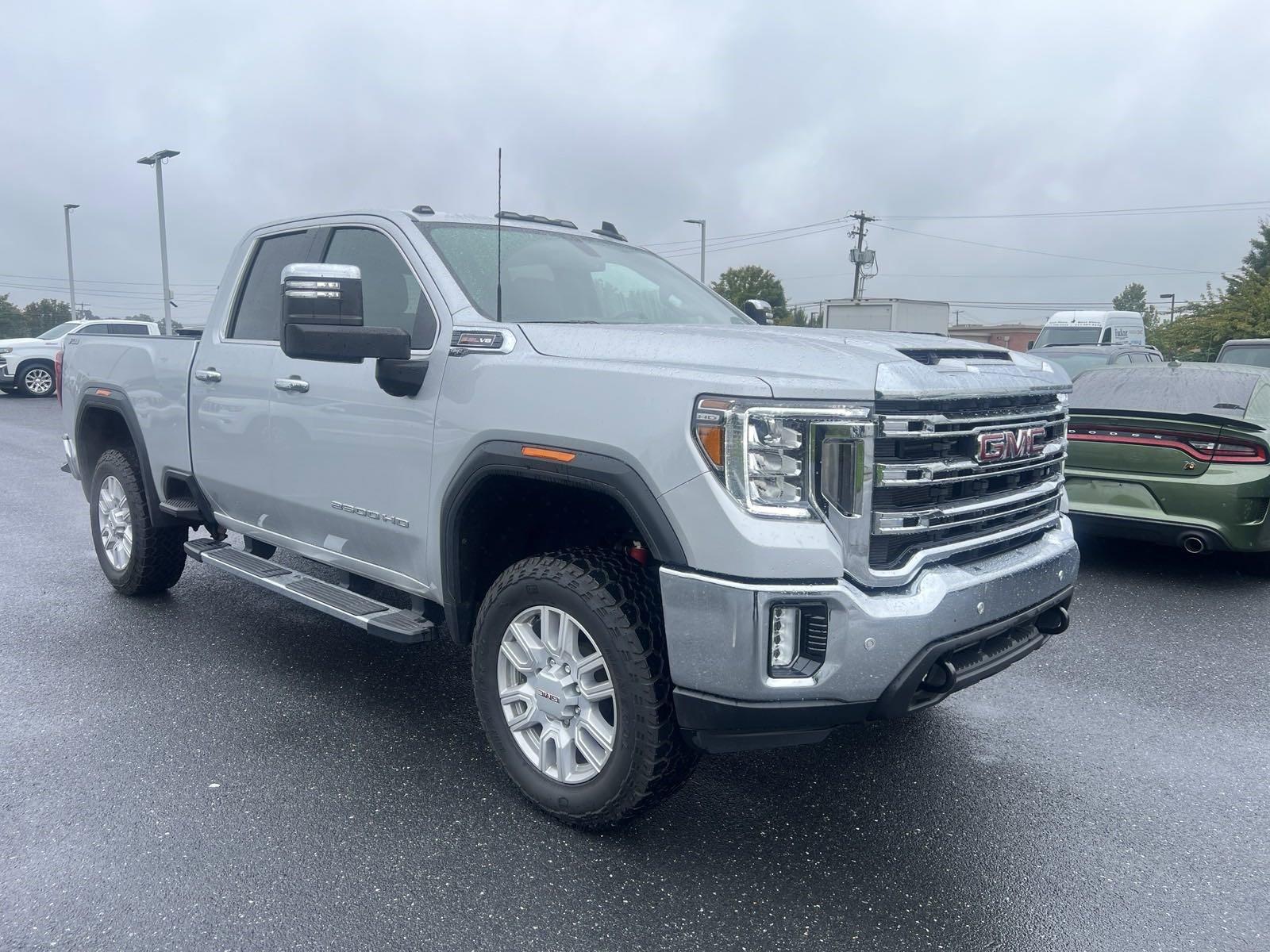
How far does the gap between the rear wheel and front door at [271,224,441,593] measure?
23270 mm

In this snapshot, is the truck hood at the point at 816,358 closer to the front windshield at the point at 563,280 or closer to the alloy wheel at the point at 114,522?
the front windshield at the point at 563,280

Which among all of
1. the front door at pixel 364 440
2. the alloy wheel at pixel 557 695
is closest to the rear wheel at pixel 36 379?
the front door at pixel 364 440

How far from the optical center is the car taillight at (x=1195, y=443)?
6.00 m

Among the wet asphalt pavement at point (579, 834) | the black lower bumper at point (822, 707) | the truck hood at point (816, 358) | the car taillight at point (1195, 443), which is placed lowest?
the wet asphalt pavement at point (579, 834)

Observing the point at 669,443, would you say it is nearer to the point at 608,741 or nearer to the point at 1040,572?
the point at 608,741

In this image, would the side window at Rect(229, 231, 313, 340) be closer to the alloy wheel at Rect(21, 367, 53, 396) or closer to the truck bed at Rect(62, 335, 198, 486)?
the truck bed at Rect(62, 335, 198, 486)

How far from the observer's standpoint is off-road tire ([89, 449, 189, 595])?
5547 millimetres

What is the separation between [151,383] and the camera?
5340mm

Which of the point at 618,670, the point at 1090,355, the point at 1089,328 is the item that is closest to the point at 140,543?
the point at 618,670

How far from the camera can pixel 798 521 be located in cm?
269

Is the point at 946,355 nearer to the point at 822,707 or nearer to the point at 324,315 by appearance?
the point at 822,707

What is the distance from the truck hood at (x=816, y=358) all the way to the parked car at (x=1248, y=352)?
12.6 meters

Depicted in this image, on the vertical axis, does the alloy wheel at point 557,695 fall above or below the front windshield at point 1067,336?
below

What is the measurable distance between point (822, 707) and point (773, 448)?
0.71m
